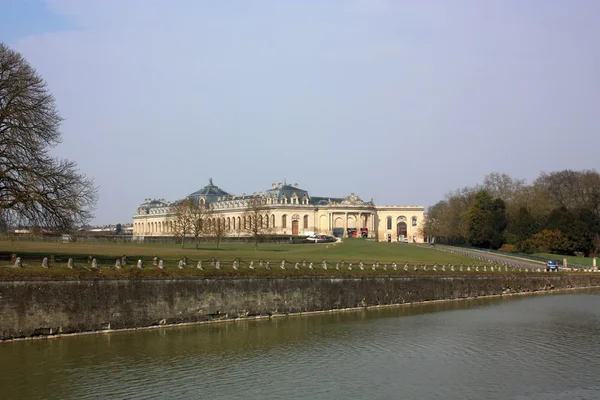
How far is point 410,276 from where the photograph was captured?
5478 centimetres

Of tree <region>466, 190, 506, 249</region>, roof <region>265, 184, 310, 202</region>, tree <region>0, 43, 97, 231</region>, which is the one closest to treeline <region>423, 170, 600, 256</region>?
tree <region>466, 190, 506, 249</region>

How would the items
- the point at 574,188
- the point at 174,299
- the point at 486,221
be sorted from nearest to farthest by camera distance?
the point at 174,299 < the point at 486,221 < the point at 574,188

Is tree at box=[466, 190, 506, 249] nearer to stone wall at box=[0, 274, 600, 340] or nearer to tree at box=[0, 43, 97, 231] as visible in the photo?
stone wall at box=[0, 274, 600, 340]

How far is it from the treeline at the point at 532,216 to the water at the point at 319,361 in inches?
2340

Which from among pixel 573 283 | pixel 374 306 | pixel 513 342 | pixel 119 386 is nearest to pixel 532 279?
pixel 573 283

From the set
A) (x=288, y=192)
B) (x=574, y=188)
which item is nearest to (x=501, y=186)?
(x=574, y=188)

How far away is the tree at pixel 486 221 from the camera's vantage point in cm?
11544

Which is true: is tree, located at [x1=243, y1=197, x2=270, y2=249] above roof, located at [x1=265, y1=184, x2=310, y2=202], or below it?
below

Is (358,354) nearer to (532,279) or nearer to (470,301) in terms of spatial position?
(470,301)

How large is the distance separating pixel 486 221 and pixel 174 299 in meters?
85.7

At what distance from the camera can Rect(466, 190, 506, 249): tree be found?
379 feet

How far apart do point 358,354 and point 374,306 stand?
59.7 ft

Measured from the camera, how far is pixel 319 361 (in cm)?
3116

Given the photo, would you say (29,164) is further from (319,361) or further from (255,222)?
(255,222)
